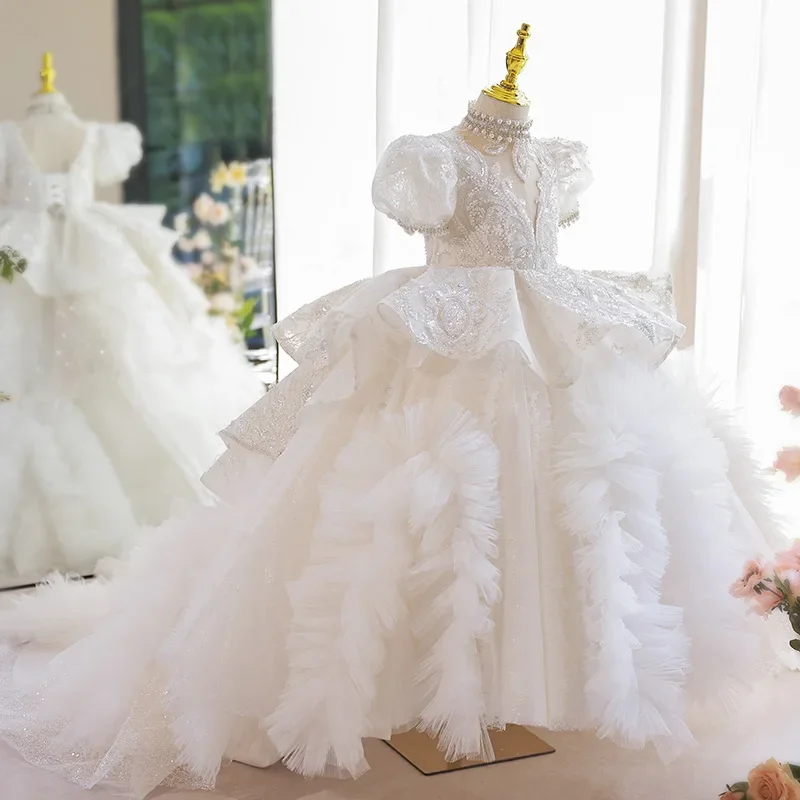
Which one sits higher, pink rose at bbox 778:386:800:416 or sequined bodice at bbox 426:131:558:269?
sequined bodice at bbox 426:131:558:269

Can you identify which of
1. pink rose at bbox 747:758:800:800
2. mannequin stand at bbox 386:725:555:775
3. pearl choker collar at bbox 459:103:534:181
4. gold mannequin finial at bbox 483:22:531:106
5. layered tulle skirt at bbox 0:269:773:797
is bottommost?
mannequin stand at bbox 386:725:555:775

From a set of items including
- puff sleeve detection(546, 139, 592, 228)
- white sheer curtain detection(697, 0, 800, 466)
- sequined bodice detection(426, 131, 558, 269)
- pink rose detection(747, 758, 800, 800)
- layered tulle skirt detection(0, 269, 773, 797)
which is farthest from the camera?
white sheer curtain detection(697, 0, 800, 466)

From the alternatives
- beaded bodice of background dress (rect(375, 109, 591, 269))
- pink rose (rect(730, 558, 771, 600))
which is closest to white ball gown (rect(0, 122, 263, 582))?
beaded bodice of background dress (rect(375, 109, 591, 269))

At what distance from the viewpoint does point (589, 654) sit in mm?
1474

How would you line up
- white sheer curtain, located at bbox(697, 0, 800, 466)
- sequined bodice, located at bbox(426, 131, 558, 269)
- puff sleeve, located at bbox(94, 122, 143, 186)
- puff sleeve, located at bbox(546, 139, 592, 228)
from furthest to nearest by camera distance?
puff sleeve, located at bbox(94, 122, 143, 186) < white sheer curtain, located at bbox(697, 0, 800, 466) < puff sleeve, located at bbox(546, 139, 592, 228) < sequined bodice, located at bbox(426, 131, 558, 269)

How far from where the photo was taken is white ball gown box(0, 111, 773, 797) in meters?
1.46

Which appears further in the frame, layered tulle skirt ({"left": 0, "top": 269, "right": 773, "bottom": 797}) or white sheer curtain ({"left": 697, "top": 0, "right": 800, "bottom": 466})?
white sheer curtain ({"left": 697, "top": 0, "right": 800, "bottom": 466})

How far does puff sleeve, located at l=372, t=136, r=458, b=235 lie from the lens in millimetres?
1712

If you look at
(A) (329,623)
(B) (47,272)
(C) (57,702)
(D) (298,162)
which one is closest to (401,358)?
(A) (329,623)

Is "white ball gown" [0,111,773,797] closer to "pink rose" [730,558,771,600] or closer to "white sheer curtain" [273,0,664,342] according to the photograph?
"pink rose" [730,558,771,600]

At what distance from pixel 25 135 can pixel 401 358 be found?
4.20 ft

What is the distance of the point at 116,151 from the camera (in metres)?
2.60

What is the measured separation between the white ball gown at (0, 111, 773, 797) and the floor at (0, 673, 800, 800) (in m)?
0.04

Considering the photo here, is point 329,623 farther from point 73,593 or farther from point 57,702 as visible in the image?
point 73,593
